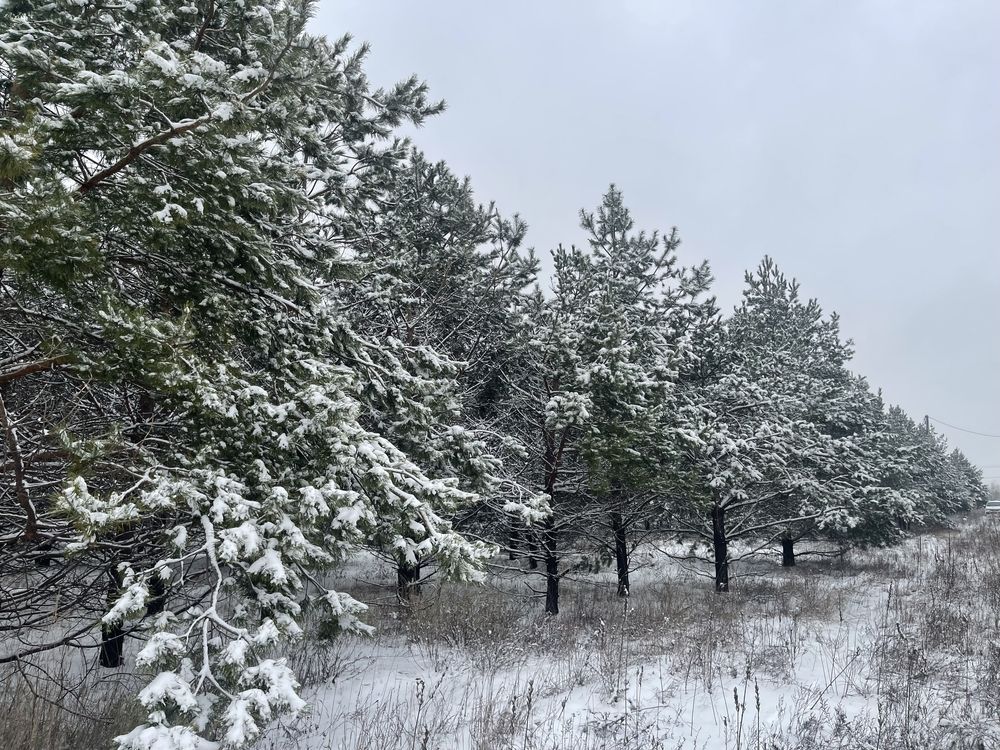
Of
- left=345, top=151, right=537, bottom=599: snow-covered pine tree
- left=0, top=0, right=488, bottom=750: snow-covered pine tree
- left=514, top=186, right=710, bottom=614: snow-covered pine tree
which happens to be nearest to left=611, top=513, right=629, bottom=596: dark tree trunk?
left=514, top=186, right=710, bottom=614: snow-covered pine tree

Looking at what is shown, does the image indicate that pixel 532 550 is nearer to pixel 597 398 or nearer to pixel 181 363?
pixel 597 398

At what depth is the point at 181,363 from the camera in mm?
4223

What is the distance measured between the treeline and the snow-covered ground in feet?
4.38

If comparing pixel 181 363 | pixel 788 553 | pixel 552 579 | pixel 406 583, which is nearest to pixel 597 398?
pixel 552 579

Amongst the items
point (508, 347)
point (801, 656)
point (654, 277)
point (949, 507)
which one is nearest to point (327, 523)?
point (801, 656)

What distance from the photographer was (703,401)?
11891 mm

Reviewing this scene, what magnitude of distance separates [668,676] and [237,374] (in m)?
5.48

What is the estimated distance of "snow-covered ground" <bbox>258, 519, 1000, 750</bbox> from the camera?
457cm

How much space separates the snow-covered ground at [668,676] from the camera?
180 inches

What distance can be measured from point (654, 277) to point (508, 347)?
531 cm

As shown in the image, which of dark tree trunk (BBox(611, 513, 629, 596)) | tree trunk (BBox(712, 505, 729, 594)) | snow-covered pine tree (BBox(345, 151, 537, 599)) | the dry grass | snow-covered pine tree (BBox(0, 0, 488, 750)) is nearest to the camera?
snow-covered pine tree (BBox(0, 0, 488, 750))

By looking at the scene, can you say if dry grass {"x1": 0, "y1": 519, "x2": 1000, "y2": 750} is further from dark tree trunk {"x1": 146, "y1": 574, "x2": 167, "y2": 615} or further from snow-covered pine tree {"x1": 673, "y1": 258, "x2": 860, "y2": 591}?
snow-covered pine tree {"x1": 673, "y1": 258, "x2": 860, "y2": 591}

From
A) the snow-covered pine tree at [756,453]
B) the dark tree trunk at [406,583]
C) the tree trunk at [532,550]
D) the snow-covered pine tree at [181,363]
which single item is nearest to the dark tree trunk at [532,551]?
the tree trunk at [532,550]

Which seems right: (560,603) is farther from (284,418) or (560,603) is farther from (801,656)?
(284,418)
